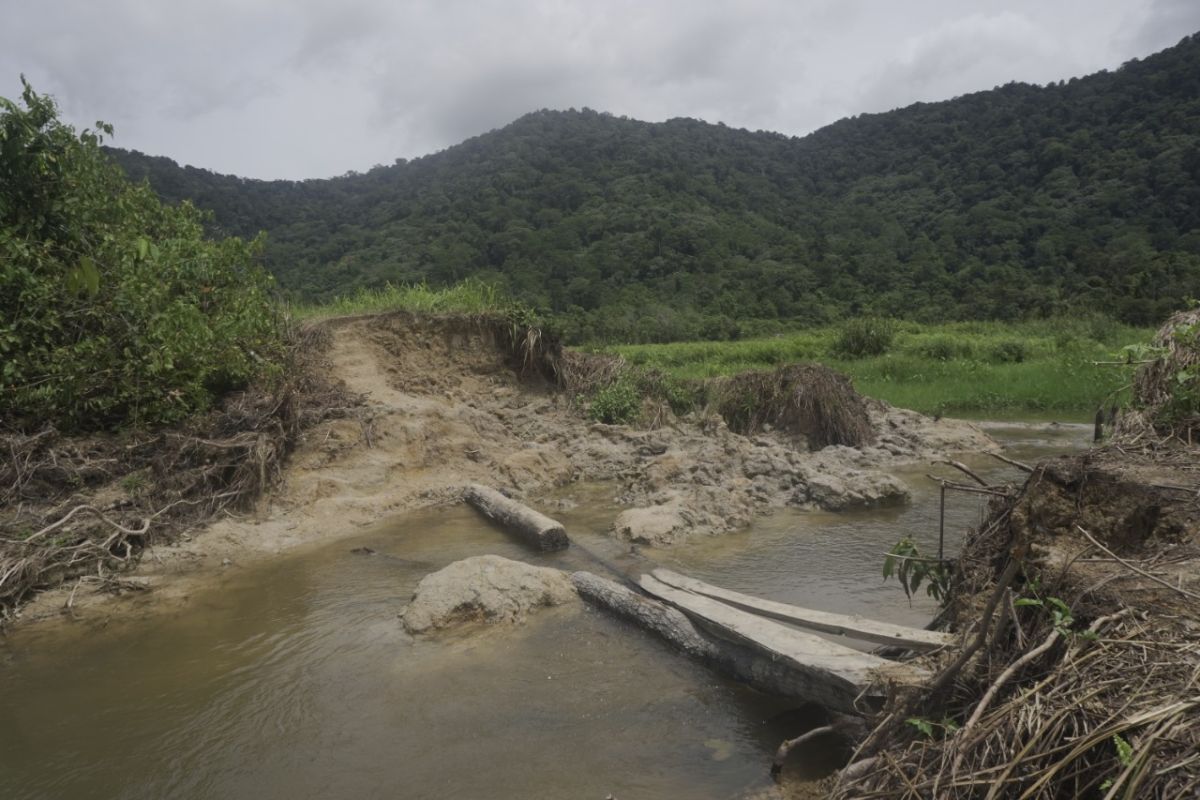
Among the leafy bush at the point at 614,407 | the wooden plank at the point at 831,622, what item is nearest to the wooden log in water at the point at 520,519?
the wooden plank at the point at 831,622

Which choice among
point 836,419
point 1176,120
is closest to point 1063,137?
point 1176,120

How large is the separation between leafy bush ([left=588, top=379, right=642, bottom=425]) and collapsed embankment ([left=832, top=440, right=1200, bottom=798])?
28.7 feet

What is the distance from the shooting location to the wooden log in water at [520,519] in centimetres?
727

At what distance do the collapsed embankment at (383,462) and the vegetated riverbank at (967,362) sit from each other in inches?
A: 129

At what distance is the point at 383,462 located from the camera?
9.43 meters

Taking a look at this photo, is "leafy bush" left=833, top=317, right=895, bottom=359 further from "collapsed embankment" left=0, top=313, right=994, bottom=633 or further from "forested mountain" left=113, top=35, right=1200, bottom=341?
"collapsed embankment" left=0, top=313, right=994, bottom=633

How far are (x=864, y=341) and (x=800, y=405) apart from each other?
11.8m

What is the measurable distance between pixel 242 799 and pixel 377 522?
4968mm

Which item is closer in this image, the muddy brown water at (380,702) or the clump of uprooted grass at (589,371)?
the muddy brown water at (380,702)

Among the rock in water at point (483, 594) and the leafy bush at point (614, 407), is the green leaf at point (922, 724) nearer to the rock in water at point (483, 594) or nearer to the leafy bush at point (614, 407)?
the rock in water at point (483, 594)

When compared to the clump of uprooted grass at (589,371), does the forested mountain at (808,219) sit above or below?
above

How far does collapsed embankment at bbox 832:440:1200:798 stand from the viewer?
214 cm

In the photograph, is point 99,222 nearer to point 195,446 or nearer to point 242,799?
point 195,446

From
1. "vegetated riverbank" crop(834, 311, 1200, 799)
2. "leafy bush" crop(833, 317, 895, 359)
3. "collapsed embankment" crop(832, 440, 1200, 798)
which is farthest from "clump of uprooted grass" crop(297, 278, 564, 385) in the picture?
"leafy bush" crop(833, 317, 895, 359)
